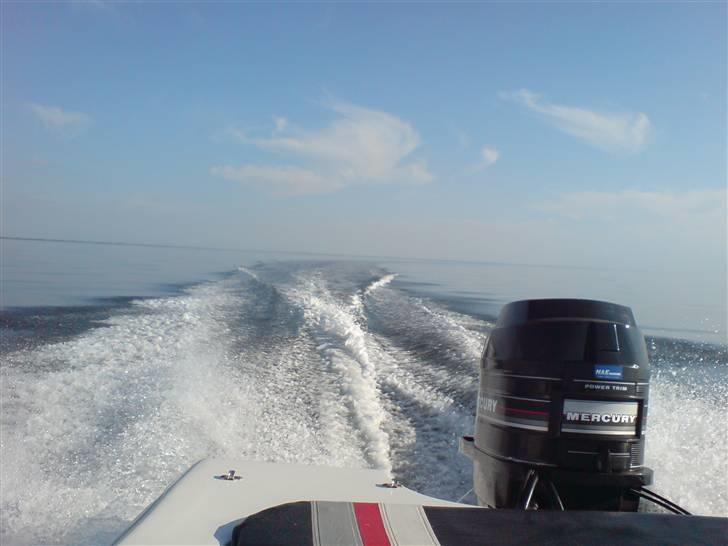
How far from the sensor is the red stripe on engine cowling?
132 centimetres

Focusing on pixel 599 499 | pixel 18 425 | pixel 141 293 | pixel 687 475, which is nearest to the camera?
pixel 599 499

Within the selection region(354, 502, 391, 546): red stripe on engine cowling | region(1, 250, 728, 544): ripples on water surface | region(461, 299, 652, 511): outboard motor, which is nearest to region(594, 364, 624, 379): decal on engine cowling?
region(461, 299, 652, 511): outboard motor

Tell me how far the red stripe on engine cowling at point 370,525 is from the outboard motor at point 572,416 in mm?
713

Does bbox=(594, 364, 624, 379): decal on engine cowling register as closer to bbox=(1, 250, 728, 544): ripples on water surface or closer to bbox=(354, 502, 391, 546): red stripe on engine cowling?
bbox=(354, 502, 391, 546): red stripe on engine cowling

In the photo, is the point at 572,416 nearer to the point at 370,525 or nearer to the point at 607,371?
the point at 607,371

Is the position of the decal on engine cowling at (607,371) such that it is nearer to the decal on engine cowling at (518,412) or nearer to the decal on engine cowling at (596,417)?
the decal on engine cowling at (596,417)

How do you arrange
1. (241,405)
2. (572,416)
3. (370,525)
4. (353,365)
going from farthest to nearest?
(353,365)
(241,405)
(572,416)
(370,525)

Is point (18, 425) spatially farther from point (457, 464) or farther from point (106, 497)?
point (457, 464)

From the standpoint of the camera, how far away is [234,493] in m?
1.81

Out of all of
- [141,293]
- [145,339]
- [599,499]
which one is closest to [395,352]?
[145,339]

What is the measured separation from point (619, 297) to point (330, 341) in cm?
838

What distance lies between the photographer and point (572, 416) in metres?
2.05

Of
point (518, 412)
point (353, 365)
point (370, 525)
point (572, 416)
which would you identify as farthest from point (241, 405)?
point (370, 525)

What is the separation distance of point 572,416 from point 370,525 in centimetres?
93
